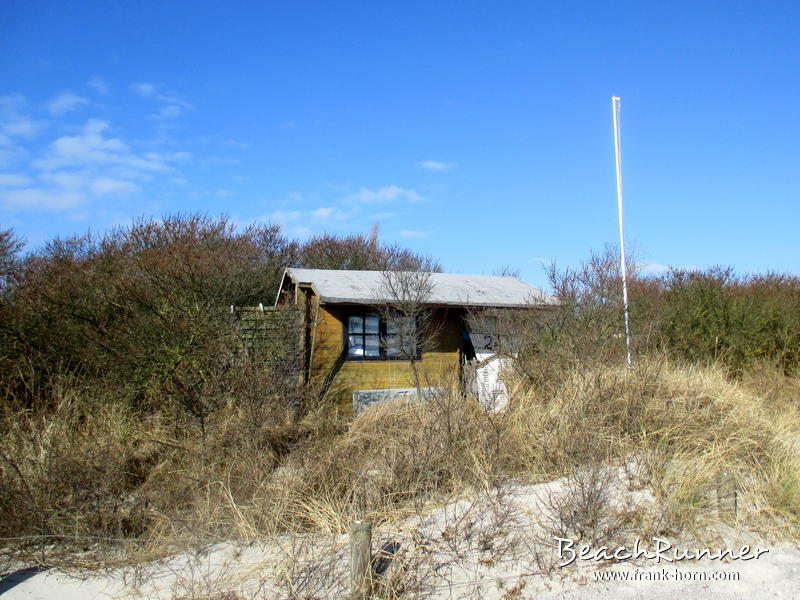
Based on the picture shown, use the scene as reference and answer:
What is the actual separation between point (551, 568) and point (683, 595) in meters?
0.96

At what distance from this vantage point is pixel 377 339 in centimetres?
1181

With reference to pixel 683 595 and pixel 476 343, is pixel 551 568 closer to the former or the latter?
pixel 683 595

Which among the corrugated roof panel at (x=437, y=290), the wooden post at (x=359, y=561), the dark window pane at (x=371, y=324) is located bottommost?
the wooden post at (x=359, y=561)

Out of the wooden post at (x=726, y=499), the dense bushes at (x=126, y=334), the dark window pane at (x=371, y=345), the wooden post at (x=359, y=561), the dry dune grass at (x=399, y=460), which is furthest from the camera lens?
the dark window pane at (x=371, y=345)

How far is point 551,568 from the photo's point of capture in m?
4.71

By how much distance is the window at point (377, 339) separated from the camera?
37.6 feet

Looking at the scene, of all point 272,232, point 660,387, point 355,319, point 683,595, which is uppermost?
point 272,232

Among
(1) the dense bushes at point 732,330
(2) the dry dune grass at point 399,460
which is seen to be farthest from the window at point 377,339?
(1) the dense bushes at point 732,330

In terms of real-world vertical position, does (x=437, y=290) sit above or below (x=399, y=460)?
above

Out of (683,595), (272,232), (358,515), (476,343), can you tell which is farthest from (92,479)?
(272,232)

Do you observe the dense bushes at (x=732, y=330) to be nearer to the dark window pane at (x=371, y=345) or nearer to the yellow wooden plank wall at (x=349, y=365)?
the yellow wooden plank wall at (x=349, y=365)

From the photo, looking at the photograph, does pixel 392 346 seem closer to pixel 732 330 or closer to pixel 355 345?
pixel 355 345

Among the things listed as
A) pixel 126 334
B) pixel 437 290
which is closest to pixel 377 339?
pixel 437 290

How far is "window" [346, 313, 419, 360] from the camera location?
11.4 meters
